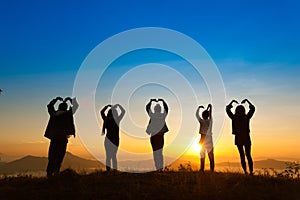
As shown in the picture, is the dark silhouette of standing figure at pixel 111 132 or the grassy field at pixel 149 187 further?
the dark silhouette of standing figure at pixel 111 132

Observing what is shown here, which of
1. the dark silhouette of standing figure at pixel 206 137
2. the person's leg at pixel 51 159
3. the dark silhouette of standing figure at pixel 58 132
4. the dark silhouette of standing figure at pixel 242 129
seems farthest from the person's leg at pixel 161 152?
the person's leg at pixel 51 159

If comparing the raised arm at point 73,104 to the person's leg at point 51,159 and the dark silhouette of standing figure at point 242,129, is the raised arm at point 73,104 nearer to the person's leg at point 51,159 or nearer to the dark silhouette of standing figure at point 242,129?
the person's leg at point 51,159

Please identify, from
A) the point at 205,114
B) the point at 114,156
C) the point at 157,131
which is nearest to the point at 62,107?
the point at 114,156

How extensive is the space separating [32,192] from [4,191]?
2.60ft

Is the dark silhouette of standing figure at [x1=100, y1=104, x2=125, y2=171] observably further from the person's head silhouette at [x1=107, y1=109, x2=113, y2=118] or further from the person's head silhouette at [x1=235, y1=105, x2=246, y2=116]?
the person's head silhouette at [x1=235, y1=105, x2=246, y2=116]

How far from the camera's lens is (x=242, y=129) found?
17.2 meters

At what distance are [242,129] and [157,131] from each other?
3.21 meters

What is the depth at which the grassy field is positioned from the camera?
12.5 metres

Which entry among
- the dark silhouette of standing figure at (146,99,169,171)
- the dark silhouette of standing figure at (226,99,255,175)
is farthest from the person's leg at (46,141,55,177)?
the dark silhouette of standing figure at (226,99,255,175)

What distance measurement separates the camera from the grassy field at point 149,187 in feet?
40.8

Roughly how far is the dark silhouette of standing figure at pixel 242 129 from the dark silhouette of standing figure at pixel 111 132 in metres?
4.27

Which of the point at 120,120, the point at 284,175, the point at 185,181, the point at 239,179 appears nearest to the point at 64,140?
the point at 120,120

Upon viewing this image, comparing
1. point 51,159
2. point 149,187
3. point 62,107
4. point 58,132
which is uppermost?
point 62,107

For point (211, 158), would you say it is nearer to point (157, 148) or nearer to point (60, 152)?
point (157, 148)
